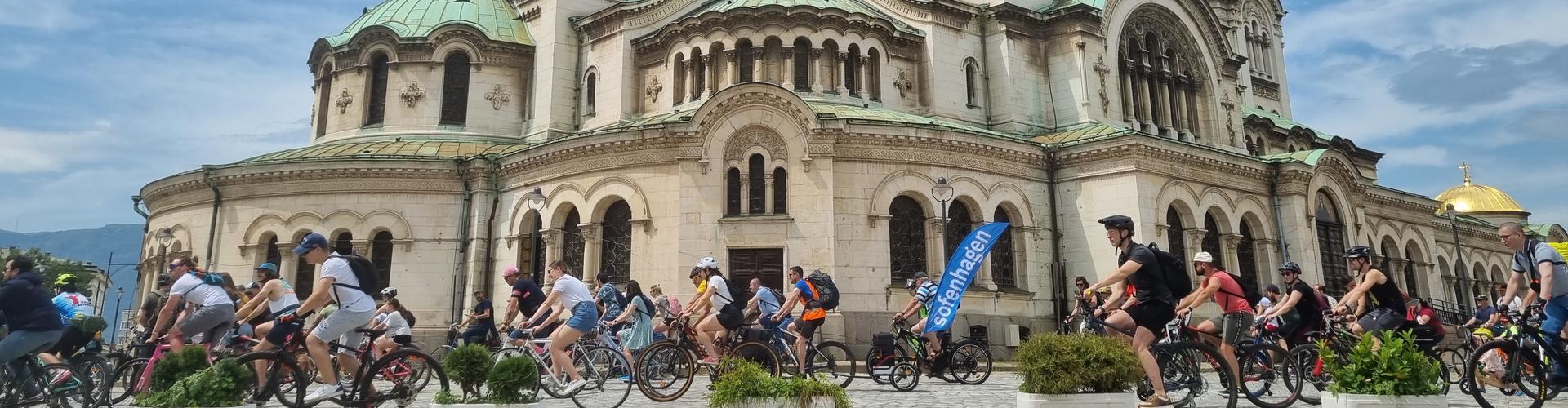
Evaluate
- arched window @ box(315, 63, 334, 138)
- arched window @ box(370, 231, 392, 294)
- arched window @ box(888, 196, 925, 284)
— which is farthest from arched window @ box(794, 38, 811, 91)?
arched window @ box(315, 63, 334, 138)

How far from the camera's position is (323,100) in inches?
1262

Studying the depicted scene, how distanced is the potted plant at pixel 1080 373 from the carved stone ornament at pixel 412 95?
26.3m

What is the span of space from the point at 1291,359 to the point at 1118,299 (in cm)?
Answer: 197

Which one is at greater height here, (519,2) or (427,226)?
(519,2)

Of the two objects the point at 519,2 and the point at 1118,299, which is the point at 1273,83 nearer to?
the point at 519,2

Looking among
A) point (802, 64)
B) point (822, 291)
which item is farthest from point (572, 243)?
point (822, 291)

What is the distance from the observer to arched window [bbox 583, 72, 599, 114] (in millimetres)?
29439

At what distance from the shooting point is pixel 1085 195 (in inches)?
993

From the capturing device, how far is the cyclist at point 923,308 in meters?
13.6

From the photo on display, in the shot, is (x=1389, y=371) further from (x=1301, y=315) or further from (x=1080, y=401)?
(x=1301, y=315)

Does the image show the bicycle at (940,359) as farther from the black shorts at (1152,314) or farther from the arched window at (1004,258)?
the arched window at (1004,258)

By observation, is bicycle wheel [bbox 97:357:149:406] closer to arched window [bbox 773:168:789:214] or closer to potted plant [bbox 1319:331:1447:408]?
potted plant [bbox 1319:331:1447:408]

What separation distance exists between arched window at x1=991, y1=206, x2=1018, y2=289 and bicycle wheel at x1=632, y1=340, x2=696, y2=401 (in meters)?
14.3

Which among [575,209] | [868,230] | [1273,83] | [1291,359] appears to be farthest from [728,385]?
[1273,83]
